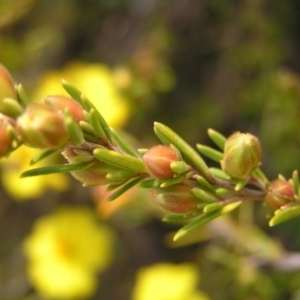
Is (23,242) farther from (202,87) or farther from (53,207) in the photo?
(202,87)

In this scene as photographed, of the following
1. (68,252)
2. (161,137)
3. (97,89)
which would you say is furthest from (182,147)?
(68,252)

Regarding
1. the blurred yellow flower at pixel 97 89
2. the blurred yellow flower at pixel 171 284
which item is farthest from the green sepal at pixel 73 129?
the blurred yellow flower at pixel 171 284

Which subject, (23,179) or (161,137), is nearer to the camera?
(161,137)

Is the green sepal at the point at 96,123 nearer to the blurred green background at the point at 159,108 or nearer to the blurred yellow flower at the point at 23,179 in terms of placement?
the blurred green background at the point at 159,108

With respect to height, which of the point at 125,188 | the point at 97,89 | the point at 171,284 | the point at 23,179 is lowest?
the point at 171,284

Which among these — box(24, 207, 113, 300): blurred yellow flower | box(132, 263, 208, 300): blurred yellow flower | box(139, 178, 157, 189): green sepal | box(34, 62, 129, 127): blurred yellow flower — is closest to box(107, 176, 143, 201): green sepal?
box(139, 178, 157, 189): green sepal

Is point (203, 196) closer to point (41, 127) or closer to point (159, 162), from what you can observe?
point (159, 162)
